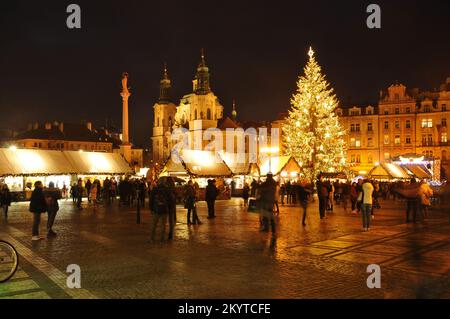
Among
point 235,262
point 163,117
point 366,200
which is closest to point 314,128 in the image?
point 366,200

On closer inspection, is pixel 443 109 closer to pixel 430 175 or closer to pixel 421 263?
pixel 430 175

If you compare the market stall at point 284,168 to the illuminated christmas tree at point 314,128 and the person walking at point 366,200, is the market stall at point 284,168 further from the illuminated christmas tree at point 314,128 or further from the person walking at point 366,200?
the person walking at point 366,200

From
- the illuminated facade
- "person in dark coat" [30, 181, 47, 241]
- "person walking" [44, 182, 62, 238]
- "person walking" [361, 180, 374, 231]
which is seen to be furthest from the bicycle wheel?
the illuminated facade

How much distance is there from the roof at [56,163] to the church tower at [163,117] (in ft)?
269

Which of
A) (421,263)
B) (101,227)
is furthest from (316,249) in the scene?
(101,227)

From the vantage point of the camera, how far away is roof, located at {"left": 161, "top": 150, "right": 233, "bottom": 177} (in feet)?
115

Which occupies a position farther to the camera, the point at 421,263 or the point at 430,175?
the point at 430,175

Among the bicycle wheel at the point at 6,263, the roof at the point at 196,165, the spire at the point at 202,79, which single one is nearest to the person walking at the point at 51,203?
the bicycle wheel at the point at 6,263

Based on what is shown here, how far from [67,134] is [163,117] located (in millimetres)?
Answer: 28657

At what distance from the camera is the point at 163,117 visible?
126 metres

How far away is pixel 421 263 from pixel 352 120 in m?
72.7

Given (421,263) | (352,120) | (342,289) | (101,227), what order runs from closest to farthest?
1. (342,289)
2. (421,263)
3. (101,227)
4. (352,120)

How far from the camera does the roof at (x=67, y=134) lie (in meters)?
100
